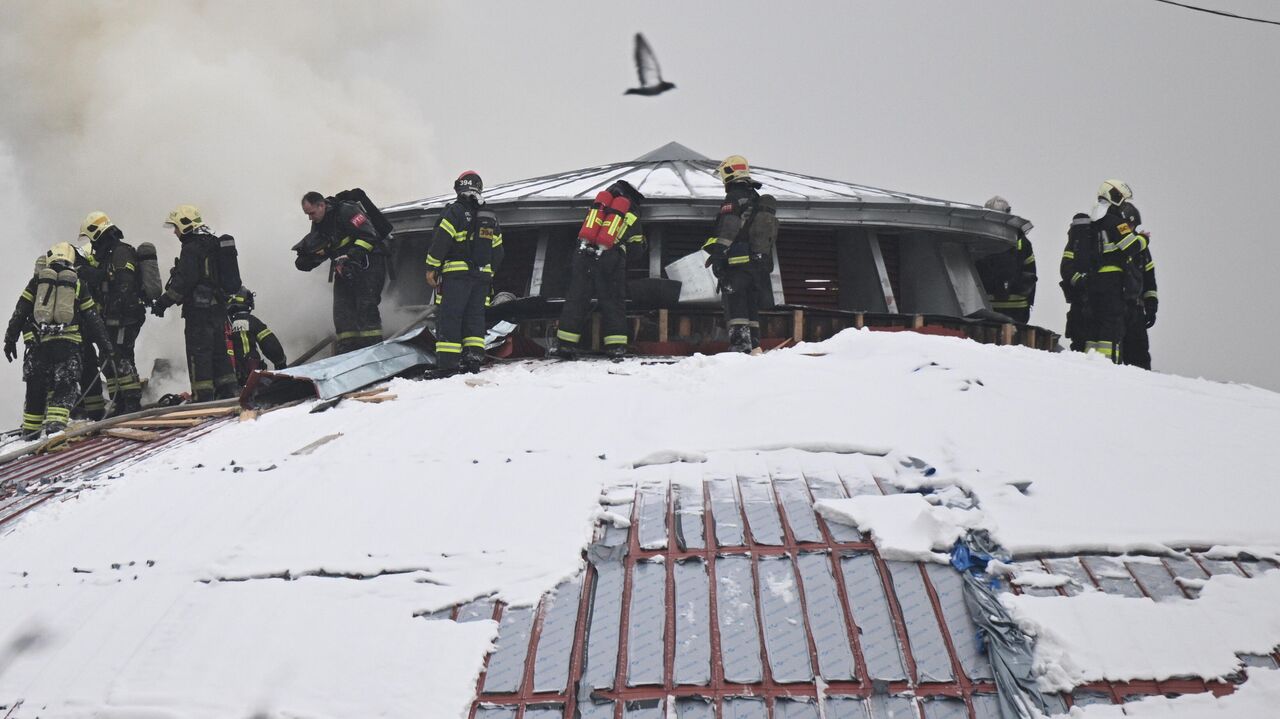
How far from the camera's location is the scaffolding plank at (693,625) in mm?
4312

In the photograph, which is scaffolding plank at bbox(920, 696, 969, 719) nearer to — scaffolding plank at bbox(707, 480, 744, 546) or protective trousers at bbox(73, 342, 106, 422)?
scaffolding plank at bbox(707, 480, 744, 546)

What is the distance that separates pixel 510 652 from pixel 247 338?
6.95m

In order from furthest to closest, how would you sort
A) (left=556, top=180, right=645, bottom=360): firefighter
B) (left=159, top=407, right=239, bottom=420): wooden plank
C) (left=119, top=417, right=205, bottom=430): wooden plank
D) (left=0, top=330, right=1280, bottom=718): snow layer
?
1. (left=556, top=180, right=645, bottom=360): firefighter
2. (left=159, top=407, right=239, bottom=420): wooden plank
3. (left=119, top=417, right=205, bottom=430): wooden plank
4. (left=0, top=330, right=1280, bottom=718): snow layer

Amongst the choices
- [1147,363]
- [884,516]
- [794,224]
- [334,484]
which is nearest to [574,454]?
[334,484]

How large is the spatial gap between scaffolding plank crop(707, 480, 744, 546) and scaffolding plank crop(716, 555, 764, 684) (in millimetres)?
158

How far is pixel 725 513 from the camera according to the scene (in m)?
5.39

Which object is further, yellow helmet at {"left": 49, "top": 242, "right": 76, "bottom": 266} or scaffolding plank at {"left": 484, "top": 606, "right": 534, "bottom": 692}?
yellow helmet at {"left": 49, "top": 242, "right": 76, "bottom": 266}

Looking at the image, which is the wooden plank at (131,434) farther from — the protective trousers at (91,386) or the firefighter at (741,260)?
the firefighter at (741,260)

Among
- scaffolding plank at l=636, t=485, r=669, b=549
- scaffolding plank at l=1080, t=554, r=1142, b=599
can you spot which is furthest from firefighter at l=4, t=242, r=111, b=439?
scaffolding plank at l=1080, t=554, r=1142, b=599

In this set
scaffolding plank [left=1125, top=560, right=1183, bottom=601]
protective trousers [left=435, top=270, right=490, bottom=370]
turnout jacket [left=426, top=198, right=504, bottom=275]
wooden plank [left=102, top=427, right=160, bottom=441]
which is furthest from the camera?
turnout jacket [left=426, top=198, right=504, bottom=275]

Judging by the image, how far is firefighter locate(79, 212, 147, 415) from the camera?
34.4 feet

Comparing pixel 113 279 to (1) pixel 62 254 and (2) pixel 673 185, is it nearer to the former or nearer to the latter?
(1) pixel 62 254

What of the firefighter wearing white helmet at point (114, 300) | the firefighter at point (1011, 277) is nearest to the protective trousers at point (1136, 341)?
the firefighter at point (1011, 277)

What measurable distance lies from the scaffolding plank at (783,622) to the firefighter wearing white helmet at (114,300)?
799 cm
